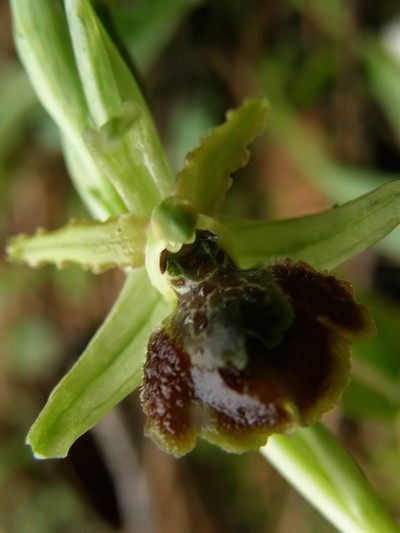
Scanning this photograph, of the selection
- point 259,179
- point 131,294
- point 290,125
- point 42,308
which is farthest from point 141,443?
point 131,294

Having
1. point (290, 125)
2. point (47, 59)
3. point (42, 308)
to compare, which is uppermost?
point (47, 59)

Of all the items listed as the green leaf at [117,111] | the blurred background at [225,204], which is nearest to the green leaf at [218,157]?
the green leaf at [117,111]

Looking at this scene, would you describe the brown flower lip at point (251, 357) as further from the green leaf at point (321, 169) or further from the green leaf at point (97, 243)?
the green leaf at point (321, 169)

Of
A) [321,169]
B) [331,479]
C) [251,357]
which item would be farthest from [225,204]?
[251,357]

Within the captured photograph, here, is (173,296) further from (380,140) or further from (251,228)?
(380,140)

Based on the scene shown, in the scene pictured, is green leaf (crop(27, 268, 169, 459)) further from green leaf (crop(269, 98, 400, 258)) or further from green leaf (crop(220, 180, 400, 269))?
green leaf (crop(269, 98, 400, 258))

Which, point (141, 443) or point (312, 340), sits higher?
point (312, 340)

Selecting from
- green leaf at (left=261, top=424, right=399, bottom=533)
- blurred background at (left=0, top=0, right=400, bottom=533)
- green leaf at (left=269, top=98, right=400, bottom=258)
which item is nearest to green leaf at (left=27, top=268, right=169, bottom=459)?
green leaf at (left=261, top=424, right=399, bottom=533)

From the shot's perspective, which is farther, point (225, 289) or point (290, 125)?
point (290, 125)
